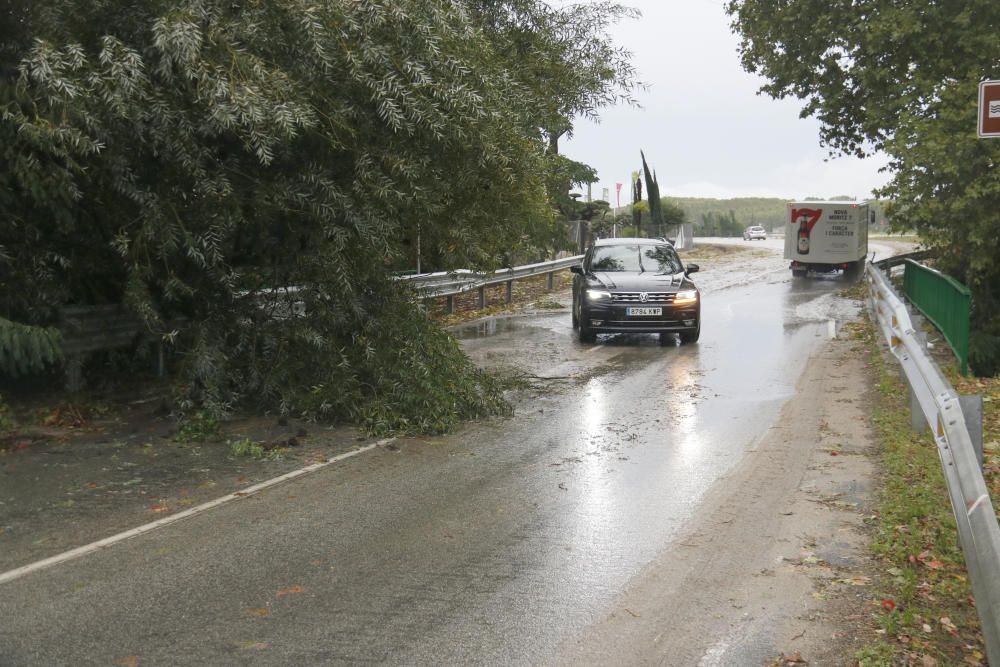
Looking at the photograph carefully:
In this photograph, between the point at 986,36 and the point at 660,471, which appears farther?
the point at 986,36

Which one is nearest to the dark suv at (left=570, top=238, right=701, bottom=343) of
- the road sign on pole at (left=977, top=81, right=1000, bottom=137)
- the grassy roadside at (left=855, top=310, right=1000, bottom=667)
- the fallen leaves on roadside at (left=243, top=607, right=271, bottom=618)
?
the grassy roadside at (left=855, top=310, right=1000, bottom=667)

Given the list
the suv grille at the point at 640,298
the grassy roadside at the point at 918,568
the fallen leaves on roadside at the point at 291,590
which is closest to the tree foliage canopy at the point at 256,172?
the fallen leaves on roadside at the point at 291,590

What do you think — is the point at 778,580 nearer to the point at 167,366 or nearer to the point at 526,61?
the point at 167,366

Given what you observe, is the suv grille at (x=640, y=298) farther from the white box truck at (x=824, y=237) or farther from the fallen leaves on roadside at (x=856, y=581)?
the white box truck at (x=824, y=237)

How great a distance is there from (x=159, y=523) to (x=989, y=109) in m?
6.92

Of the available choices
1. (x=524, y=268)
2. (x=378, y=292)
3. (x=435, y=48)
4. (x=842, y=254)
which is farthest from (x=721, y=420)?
(x=842, y=254)

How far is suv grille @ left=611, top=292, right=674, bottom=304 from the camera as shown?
16953 millimetres

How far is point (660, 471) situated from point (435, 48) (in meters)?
4.32

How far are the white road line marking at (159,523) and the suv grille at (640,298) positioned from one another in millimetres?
8391

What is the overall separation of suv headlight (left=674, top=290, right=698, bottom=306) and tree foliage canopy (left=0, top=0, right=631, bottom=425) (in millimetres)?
5767

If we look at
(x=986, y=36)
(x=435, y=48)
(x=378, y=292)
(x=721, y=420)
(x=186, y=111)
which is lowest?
(x=721, y=420)

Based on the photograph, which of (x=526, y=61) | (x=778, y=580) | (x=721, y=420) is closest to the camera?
(x=778, y=580)

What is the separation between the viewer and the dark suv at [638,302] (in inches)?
667

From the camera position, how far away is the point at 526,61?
15.0 meters
